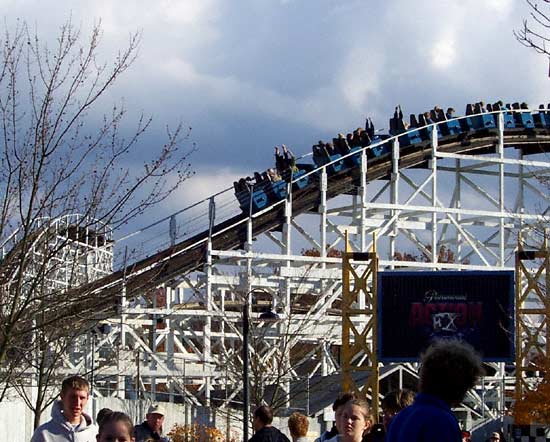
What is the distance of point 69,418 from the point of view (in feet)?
25.2

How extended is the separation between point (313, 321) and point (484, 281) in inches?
329

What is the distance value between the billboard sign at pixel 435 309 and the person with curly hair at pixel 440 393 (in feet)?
83.1

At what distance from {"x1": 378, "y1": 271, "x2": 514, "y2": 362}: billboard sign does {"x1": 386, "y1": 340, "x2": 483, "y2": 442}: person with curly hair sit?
2531 centimetres

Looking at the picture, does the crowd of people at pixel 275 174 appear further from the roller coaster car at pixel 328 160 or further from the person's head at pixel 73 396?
the person's head at pixel 73 396

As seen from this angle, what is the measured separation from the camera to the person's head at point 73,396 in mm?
7559

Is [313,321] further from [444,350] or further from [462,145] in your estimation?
[444,350]

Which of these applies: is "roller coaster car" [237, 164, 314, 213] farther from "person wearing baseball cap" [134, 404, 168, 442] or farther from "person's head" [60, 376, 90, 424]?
"person's head" [60, 376, 90, 424]

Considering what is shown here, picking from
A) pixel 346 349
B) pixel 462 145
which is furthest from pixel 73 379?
pixel 462 145

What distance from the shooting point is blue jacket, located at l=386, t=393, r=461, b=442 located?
506 cm

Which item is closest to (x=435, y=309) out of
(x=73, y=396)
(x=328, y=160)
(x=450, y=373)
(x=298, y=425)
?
(x=328, y=160)

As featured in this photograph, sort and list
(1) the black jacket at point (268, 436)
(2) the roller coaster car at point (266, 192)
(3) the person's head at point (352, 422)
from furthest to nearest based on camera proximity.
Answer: (2) the roller coaster car at point (266, 192) → (1) the black jacket at point (268, 436) → (3) the person's head at point (352, 422)

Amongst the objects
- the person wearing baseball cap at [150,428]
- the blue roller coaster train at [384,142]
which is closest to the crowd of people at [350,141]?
the blue roller coaster train at [384,142]

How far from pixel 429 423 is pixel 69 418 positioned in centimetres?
315

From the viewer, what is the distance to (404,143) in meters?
41.9
